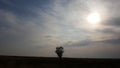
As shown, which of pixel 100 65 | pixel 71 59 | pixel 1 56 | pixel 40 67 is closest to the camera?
pixel 1 56

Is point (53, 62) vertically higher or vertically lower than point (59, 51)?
lower

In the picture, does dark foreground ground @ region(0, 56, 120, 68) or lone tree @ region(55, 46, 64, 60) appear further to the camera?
lone tree @ region(55, 46, 64, 60)

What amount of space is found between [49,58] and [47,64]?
0.46m

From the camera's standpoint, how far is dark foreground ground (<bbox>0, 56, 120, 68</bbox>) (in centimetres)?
1232

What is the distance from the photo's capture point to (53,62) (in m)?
13.6

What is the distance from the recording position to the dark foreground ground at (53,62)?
12.3 m

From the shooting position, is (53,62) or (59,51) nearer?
(53,62)

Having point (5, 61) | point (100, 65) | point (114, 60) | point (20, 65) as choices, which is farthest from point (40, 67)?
point (114, 60)

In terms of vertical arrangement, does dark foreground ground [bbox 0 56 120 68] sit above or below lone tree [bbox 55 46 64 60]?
below

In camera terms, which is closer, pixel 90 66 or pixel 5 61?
pixel 5 61

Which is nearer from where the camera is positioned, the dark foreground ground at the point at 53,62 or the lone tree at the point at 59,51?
the dark foreground ground at the point at 53,62

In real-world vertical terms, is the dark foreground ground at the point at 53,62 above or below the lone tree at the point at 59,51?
below

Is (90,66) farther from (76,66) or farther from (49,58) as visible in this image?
(49,58)

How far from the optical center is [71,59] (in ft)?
46.6
